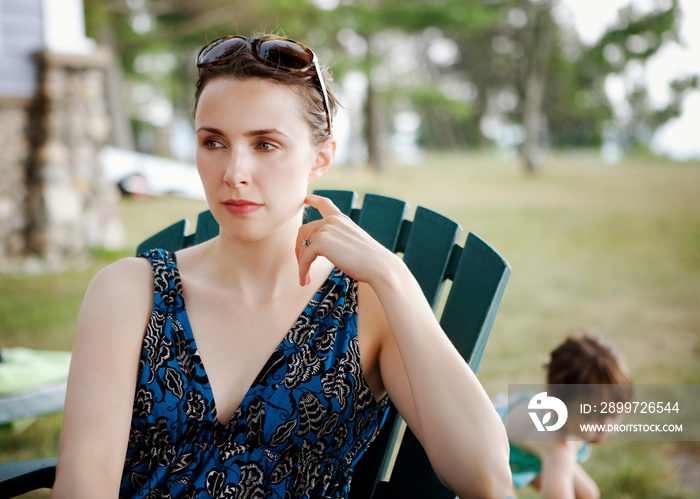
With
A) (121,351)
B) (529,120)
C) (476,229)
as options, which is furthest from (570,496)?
(529,120)

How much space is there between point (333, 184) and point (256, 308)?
11.3 metres

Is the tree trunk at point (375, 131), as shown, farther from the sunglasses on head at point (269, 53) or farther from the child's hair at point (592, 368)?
the sunglasses on head at point (269, 53)

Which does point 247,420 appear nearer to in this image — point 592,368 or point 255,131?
point 255,131

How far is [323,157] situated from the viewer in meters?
1.68

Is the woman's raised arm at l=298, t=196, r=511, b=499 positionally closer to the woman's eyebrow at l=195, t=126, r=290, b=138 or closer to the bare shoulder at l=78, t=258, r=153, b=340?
the woman's eyebrow at l=195, t=126, r=290, b=138

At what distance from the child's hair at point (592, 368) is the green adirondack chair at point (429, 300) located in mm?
936

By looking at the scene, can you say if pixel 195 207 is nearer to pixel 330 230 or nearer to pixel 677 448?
pixel 677 448

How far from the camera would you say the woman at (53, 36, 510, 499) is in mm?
1360

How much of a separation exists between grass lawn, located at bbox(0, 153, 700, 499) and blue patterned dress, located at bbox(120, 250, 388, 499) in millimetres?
1959

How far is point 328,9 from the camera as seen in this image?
12.0m

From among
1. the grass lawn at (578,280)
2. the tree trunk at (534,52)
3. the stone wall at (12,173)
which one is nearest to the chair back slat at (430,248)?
the grass lawn at (578,280)

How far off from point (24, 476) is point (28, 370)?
0.89 m

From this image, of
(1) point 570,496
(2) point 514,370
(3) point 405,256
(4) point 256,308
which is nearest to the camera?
(4) point 256,308

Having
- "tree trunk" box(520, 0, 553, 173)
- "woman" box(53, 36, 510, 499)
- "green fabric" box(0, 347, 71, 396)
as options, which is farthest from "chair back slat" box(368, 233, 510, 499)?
"tree trunk" box(520, 0, 553, 173)
